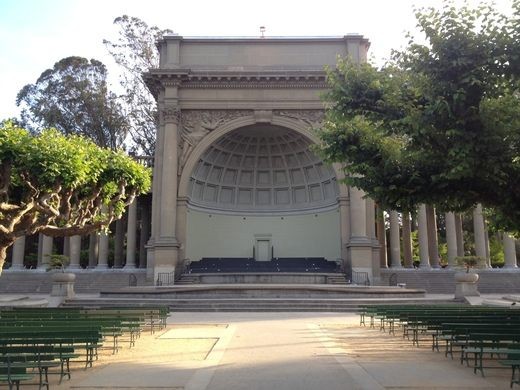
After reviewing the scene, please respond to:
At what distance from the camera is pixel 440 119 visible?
37.8 feet

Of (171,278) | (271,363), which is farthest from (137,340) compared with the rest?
(171,278)

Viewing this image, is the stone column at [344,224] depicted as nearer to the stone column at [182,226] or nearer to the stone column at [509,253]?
the stone column at [182,226]

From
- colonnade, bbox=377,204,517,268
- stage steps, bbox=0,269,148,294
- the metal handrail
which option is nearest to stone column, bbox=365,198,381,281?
colonnade, bbox=377,204,517,268

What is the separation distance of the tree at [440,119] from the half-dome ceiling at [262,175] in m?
26.6

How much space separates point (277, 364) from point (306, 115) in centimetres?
2973

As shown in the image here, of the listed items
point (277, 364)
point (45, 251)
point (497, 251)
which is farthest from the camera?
point (497, 251)

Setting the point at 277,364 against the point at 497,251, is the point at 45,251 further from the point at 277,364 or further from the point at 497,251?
the point at 497,251

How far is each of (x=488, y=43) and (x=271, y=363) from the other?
8314mm

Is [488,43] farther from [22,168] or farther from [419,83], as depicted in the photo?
[22,168]

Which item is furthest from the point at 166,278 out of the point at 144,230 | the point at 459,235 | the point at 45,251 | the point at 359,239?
the point at 459,235

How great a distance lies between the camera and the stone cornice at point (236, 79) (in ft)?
123

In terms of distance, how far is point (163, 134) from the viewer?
38.1m

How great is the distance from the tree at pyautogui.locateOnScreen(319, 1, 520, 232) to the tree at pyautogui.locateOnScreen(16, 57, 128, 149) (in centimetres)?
3689

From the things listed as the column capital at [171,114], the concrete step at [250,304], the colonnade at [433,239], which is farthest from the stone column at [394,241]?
the column capital at [171,114]
